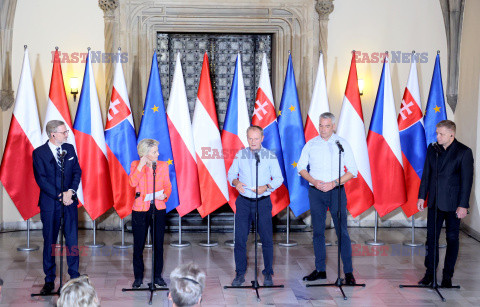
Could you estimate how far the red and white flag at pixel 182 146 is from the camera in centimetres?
841

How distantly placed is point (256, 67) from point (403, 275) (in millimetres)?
4316

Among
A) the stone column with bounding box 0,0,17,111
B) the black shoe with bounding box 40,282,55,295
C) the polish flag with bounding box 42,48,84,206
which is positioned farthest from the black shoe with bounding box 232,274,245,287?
the stone column with bounding box 0,0,17,111

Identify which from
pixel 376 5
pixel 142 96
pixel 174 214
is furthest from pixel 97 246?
pixel 376 5

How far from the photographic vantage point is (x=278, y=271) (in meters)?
7.52

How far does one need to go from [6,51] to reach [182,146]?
3.10m

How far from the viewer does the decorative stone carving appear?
9.75m

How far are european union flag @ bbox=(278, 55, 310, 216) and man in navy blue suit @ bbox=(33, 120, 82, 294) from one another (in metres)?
3.00

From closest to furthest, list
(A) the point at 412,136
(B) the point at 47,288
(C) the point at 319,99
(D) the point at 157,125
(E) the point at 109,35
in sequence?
Result: (B) the point at 47,288
(D) the point at 157,125
(C) the point at 319,99
(A) the point at 412,136
(E) the point at 109,35

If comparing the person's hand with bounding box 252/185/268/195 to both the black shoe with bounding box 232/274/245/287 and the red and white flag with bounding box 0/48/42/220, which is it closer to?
the black shoe with bounding box 232/274/245/287

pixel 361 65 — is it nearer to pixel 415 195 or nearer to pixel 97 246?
pixel 415 195

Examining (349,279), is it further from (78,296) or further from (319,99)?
(78,296)

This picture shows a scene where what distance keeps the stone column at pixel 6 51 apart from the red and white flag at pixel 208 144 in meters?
2.89

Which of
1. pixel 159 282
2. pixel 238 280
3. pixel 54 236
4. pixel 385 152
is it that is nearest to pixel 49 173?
pixel 54 236

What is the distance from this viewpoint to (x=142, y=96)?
9.82 m
